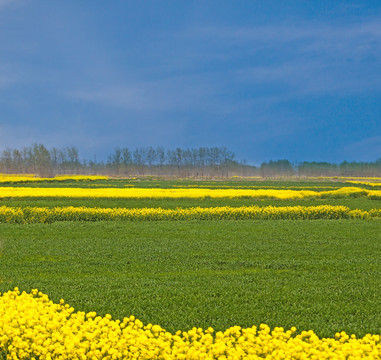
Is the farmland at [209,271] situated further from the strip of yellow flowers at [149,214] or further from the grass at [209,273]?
the strip of yellow flowers at [149,214]

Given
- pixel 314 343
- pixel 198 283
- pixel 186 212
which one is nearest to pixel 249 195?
pixel 186 212

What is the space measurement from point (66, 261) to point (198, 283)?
553 centimetres

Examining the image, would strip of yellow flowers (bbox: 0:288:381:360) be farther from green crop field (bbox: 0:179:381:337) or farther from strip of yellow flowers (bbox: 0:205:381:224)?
strip of yellow flowers (bbox: 0:205:381:224)

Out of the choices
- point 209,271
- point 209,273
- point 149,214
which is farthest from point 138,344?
point 149,214

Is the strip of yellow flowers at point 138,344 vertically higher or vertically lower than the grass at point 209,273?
higher

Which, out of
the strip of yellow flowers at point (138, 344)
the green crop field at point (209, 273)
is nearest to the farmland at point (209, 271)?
the green crop field at point (209, 273)

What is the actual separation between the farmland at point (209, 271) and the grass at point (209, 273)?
0.10 ft

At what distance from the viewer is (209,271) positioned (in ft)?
41.6

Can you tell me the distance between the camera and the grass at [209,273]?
8.98m

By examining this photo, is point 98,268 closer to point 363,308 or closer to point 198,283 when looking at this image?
point 198,283

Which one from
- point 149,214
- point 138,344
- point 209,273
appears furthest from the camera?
point 149,214

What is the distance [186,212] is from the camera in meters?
27.0

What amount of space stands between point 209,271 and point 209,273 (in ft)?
0.85

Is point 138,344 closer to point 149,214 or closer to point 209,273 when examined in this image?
point 209,273
